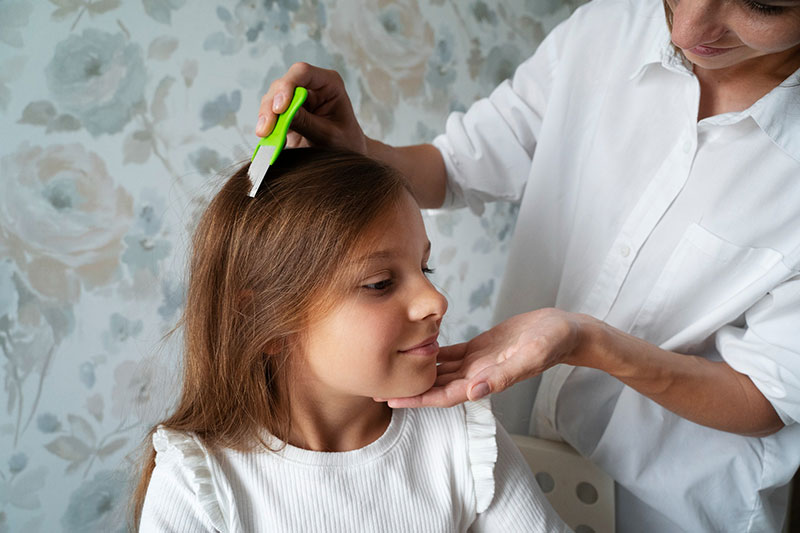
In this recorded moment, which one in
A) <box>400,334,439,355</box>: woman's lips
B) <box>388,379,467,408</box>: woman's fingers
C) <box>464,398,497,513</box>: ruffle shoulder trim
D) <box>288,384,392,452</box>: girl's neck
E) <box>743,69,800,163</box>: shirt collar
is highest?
<box>743,69,800,163</box>: shirt collar

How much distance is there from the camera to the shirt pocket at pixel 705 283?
915 mm

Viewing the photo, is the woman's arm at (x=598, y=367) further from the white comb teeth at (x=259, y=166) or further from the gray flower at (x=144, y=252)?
the gray flower at (x=144, y=252)

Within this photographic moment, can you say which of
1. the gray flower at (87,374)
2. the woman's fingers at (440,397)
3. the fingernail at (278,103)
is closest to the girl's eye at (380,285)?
the woman's fingers at (440,397)

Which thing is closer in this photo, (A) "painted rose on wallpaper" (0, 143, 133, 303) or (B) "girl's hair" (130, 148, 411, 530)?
(B) "girl's hair" (130, 148, 411, 530)

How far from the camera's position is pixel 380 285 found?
32.5 inches

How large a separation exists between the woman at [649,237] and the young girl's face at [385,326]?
0.05 m

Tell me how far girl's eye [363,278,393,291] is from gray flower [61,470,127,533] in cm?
88

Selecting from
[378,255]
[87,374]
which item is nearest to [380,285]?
[378,255]

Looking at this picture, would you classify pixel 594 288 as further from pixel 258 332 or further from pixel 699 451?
pixel 258 332

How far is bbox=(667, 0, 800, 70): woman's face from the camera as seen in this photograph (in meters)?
0.75

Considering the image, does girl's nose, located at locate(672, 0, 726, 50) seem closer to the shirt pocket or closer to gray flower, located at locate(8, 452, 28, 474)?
the shirt pocket

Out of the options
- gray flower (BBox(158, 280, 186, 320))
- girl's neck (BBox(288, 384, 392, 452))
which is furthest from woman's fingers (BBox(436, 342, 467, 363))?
gray flower (BBox(158, 280, 186, 320))

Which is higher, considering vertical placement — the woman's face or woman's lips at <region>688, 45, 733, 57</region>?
the woman's face

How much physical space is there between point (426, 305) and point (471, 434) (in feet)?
0.77
